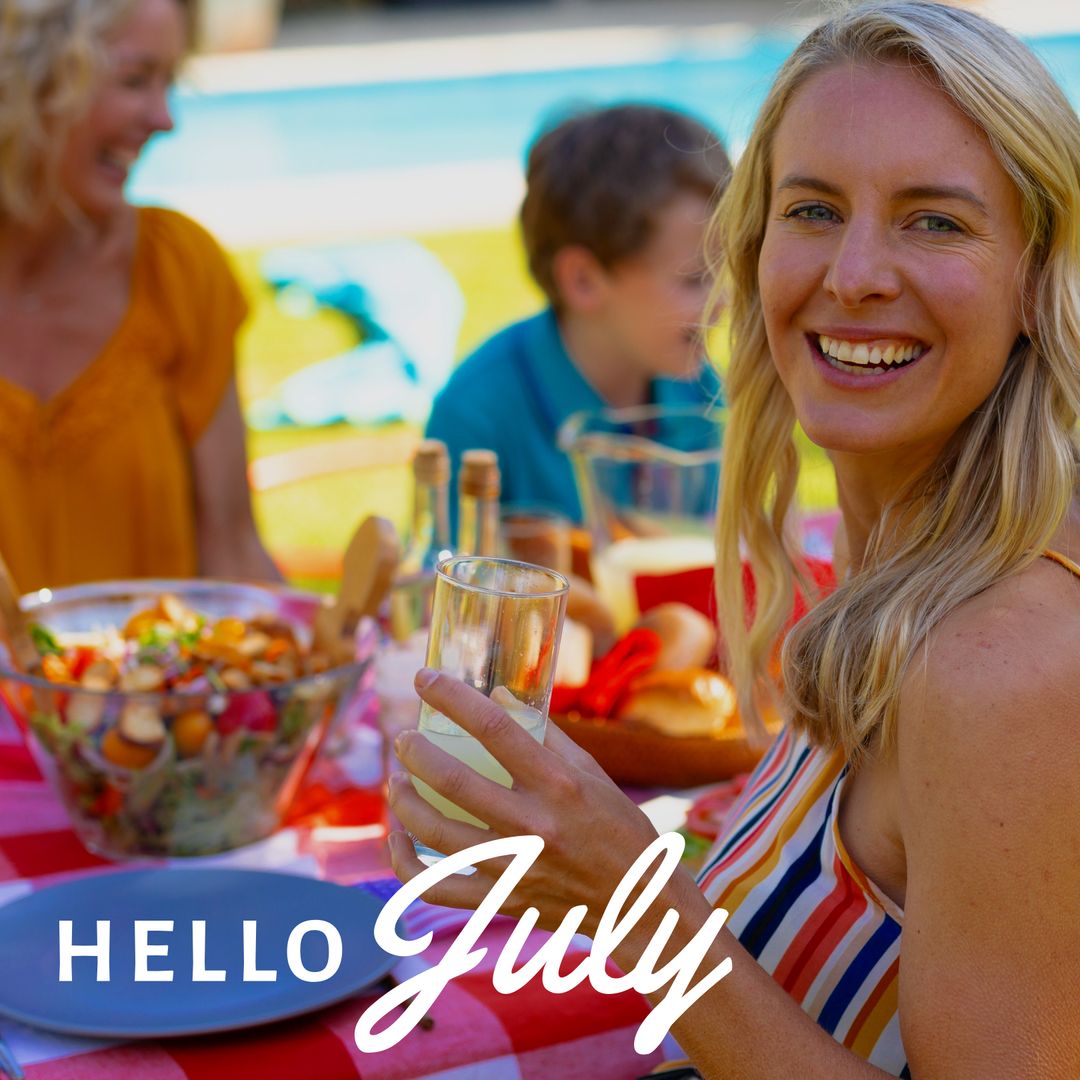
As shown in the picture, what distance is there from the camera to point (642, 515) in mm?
2209

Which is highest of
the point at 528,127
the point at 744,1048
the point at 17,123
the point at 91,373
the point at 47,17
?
the point at 47,17

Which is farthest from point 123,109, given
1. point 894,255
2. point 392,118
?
point 392,118

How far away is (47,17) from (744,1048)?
7.57ft

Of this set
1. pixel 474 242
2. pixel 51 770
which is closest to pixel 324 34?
pixel 474 242

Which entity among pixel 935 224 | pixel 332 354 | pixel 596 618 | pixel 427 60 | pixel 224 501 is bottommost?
pixel 427 60

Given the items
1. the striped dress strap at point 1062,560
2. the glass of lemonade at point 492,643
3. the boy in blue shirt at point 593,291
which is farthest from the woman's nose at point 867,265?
the boy in blue shirt at point 593,291

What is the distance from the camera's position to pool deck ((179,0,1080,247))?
12961mm

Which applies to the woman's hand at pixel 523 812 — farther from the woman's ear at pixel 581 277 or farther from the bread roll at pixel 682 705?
the woman's ear at pixel 581 277

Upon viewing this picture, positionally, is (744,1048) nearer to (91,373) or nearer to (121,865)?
(121,865)

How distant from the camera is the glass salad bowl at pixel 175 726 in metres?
1.48

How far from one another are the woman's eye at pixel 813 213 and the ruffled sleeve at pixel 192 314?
1880mm

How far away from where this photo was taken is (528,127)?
721 inches

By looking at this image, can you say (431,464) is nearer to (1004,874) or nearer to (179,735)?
(179,735)

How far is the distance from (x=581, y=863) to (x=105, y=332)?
208cm
